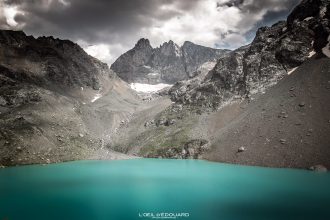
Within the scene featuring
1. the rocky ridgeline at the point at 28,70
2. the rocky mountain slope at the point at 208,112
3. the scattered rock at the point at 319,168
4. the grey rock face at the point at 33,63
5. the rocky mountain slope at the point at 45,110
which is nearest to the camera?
the scattered rock at the point at 319,168

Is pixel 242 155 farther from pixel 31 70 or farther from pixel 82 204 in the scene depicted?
pixel 31 70

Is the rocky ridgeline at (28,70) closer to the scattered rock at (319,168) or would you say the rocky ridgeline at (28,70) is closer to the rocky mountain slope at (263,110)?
the rocky mountain slope at (263,110)

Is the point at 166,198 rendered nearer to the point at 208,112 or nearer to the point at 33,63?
the point at 208,112

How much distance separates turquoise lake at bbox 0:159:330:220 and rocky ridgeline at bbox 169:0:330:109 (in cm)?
7191

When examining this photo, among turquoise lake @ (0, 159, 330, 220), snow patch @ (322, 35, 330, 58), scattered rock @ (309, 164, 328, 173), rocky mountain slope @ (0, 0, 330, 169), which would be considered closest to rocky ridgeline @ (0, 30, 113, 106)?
rocky mountain slope @ (0, 0, 330, 169)

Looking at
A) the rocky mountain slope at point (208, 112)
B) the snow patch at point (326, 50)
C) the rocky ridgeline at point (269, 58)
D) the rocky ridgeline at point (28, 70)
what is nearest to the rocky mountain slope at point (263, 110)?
the rocky ridgeline at point (269, 58)

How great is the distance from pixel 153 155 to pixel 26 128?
4635 cm

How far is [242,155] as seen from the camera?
86688mm

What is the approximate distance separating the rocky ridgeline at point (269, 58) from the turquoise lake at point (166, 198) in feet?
236

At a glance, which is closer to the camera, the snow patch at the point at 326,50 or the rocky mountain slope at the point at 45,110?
the rocky mountain slope at the point at 45,110

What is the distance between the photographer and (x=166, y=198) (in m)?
38.5

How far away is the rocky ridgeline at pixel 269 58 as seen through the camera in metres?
117

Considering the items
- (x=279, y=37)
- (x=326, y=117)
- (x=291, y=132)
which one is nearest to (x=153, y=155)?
(x=291, y=132)

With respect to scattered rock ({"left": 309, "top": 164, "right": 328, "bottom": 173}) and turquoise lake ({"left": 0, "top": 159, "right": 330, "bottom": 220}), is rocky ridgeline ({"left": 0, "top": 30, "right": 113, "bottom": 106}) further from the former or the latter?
scattered rock ({"left": 309, "top": 164, "right": 328, "bottom": 173})
